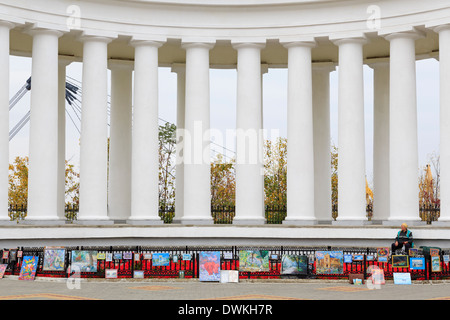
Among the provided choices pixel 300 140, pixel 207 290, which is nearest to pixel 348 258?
pixel 207 290

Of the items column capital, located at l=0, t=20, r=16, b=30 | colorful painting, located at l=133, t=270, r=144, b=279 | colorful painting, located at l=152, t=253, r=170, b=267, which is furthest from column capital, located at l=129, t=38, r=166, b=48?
colorful painting, located at l=133, t=270, r=144, b=279

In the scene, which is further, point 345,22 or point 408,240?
point 345,22

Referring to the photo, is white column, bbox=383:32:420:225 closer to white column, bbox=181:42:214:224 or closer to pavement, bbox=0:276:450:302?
white column, bbox=181:42:214:224

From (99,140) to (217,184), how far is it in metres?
99.2

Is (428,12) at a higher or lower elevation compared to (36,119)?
higher

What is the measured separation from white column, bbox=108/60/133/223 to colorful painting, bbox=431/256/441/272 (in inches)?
2055

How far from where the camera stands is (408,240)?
77.2 meters

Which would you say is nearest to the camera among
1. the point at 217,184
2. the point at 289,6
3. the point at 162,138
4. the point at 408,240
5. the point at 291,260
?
the point at 291,260

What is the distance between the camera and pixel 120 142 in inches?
4427

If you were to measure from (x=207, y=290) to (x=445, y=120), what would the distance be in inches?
1682

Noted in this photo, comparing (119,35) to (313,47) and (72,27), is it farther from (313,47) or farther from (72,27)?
(313,47)

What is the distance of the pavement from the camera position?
186 feet

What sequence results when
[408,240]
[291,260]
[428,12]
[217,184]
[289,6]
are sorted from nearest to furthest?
[291,260] → [408,240] → [428,12] → [289,6] → [217,184]

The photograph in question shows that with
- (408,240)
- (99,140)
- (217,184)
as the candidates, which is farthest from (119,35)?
A: (217,184)
